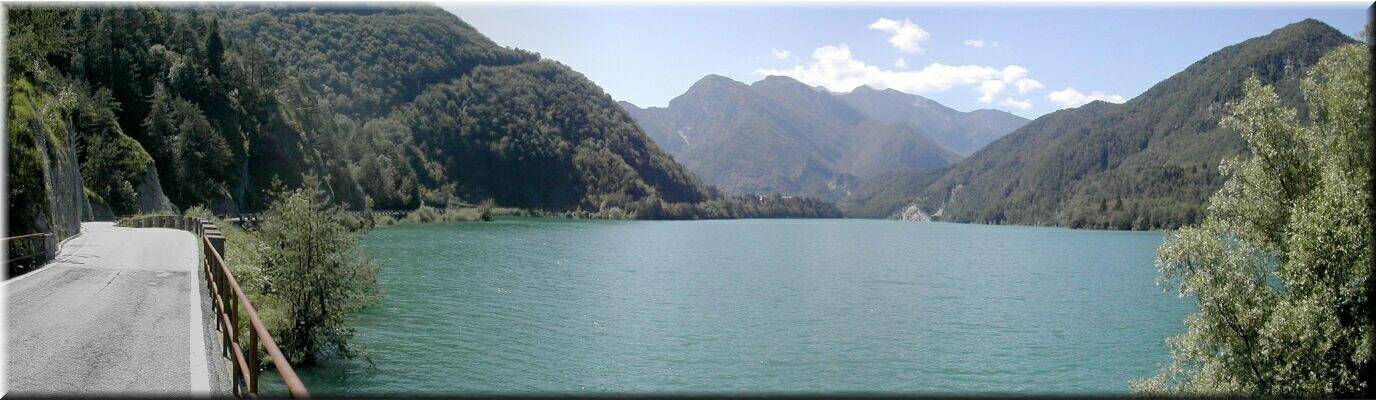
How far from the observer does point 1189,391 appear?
65.0ft

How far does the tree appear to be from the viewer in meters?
20.8

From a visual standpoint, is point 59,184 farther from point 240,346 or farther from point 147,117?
point 147,117

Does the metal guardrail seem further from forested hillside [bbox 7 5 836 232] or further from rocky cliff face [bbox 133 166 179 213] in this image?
rocky cliff face [bbox 133 166 179 213]

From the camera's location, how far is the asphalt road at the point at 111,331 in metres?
9.50

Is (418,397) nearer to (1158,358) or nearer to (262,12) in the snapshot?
(1158,358)

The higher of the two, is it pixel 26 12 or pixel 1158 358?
pixel 26 12

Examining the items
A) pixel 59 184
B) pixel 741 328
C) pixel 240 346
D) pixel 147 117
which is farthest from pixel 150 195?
pixel 240 346

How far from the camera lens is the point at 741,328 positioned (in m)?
33.3

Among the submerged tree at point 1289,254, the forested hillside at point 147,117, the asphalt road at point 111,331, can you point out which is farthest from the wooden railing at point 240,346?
the submerged tree at point 1289,254

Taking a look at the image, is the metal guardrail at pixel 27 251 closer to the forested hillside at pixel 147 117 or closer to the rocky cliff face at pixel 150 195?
the forested hillside at pixel 147 117

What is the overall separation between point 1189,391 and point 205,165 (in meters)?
81.3

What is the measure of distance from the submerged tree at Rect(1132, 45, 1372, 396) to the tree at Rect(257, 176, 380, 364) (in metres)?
20.2

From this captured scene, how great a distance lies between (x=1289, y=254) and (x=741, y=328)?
19169 millimetres

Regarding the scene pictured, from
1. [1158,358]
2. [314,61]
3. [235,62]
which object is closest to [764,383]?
[1158,358]
